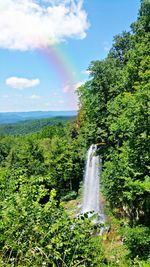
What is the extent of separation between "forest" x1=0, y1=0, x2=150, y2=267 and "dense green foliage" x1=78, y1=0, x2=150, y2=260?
0.15 ft

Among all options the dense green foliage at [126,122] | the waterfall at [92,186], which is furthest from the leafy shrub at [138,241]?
the waterfall at [92,186]

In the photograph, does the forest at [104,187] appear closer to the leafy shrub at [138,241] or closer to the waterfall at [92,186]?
the leafy shrub at [138,241]

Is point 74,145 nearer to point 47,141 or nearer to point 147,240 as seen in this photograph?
point 47,141

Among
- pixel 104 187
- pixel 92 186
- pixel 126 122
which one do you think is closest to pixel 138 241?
pixel 126 122

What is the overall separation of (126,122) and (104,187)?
562cm

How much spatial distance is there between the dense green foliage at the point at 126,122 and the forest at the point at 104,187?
0.15 feet

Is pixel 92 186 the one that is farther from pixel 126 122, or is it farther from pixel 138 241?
pixel 138 241

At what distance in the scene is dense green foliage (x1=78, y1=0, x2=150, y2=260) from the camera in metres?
14.5

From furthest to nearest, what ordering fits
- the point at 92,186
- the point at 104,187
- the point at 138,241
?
the point at 92,186 → the point at 104,187 → the point at 138,241

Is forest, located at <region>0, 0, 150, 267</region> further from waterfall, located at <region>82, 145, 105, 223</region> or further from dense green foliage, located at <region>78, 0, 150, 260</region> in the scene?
waterfall, located at <region>82, 145, 105, 223</region>

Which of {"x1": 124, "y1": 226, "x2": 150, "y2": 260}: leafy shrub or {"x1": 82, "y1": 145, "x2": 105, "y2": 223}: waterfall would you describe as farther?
{"x1": 82, "y1": 145, "x2": 105, "y2": 223}: waterfall

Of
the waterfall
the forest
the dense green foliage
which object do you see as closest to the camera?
the forest

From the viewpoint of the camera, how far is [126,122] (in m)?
15.5

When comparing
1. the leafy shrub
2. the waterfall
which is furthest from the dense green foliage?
the waterfall
